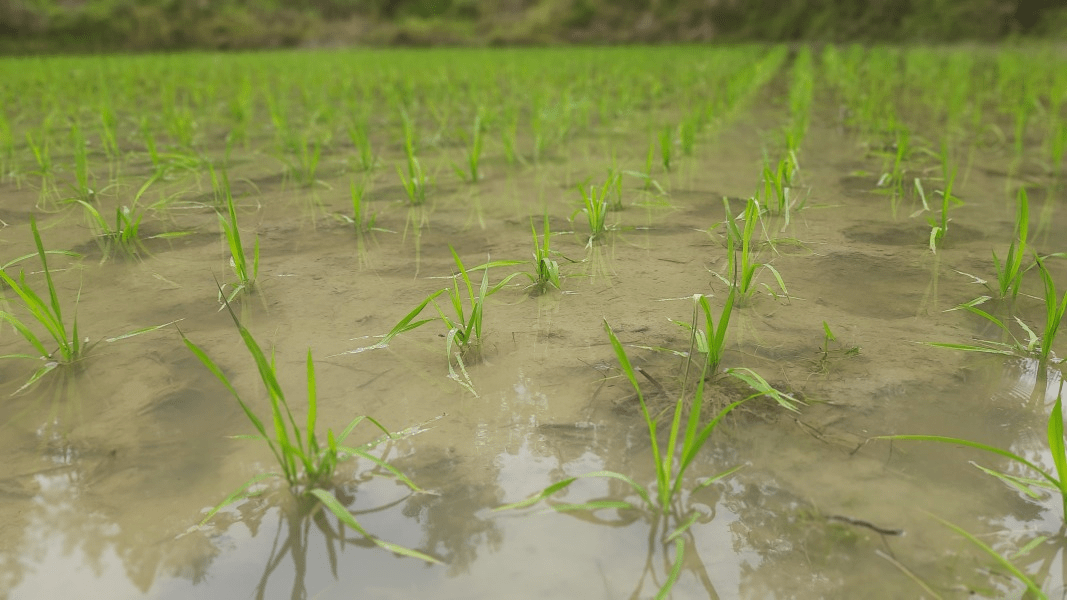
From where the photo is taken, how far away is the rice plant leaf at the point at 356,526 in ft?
2.93

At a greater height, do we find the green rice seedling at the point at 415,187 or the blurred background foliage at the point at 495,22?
the blurred background foliage at the point at 495,22

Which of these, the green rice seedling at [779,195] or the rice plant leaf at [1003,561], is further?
the green rice seedling at [779,195]

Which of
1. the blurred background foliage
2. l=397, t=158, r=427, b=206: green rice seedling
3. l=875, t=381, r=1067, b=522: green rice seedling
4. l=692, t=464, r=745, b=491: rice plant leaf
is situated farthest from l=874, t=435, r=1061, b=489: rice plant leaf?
the blurred background foliage

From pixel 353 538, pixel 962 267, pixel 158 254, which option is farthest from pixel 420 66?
pixel 353 538

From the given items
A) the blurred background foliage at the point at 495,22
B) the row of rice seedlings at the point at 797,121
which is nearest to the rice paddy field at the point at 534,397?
the row of rice seedlings at the point at 797,121

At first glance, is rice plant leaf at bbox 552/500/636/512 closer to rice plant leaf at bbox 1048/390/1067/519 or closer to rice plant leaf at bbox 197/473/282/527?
rice plant leaf at bbox 197/473/282/527

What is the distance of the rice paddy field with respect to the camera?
2.91 feet

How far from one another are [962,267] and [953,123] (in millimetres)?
2985

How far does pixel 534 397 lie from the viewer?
1.24 metres

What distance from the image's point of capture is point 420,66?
9.95 metres

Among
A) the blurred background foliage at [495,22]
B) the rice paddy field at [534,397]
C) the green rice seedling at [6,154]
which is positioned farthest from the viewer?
the blurred background foliage at [495,22]

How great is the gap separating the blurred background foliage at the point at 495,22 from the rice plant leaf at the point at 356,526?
1770cm

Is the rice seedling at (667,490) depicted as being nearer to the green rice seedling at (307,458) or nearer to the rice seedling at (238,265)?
the green rice seedling at (307,458)

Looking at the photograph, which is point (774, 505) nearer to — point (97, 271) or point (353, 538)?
point (353, 538)
